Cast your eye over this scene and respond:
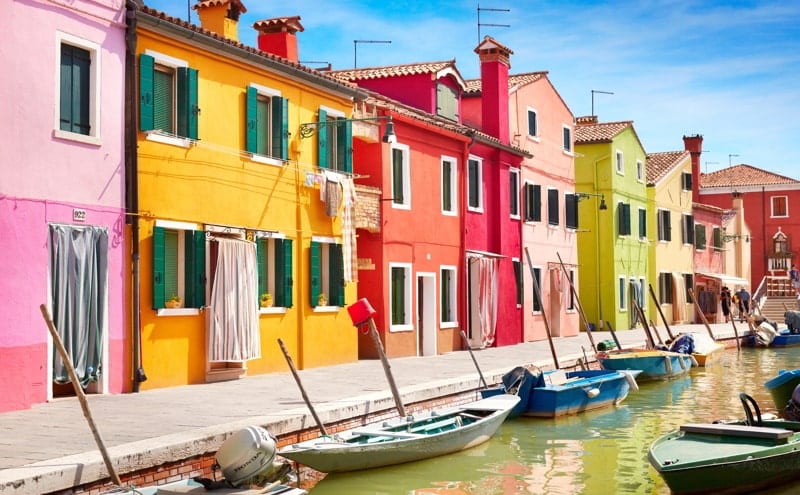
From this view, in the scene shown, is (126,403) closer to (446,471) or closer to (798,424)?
(446,471)

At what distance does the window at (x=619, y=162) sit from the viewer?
38688 mm

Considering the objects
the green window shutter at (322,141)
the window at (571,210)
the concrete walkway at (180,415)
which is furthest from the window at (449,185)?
the window at (571,210)

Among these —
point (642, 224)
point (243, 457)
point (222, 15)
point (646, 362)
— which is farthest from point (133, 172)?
point (642, 224)

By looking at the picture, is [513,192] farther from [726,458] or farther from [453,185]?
[726,458]

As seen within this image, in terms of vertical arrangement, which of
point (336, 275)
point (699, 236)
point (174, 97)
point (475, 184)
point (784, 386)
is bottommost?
point (784, 386)

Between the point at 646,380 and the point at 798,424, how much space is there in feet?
36.6

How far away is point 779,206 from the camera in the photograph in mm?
59156

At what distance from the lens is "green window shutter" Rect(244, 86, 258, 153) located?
1823 centimetres

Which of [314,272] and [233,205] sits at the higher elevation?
[233,205]

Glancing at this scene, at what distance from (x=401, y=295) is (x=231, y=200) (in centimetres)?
711

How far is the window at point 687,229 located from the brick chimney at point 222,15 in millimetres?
31391

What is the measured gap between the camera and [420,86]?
1078 inches

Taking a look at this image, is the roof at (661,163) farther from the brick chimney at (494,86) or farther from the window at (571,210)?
the brick chimney at (494,86)

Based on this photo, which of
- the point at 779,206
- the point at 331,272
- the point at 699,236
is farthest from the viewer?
the point at 779,206
